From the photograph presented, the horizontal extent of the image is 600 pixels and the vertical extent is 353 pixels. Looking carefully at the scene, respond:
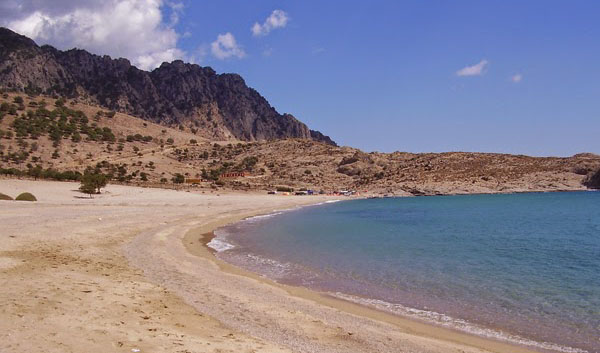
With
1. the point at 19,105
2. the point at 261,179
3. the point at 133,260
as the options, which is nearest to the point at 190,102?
the point at 19,105

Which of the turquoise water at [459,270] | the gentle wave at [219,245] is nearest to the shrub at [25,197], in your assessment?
the turquoise water at [459,270]

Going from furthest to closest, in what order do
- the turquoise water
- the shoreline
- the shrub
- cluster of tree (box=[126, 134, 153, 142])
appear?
cluster of tree (box=[126, 134, 153, 142]) → the shrub → the turquoise water → the shoreline

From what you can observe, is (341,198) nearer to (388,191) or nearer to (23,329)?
(388,191)

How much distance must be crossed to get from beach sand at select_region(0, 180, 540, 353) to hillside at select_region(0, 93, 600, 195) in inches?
2322

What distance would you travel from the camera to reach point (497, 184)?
92.6 meters

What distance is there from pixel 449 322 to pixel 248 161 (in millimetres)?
94768

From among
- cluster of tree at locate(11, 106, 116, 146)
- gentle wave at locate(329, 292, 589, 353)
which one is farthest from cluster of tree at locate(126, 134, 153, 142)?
gentle wave at locate(329, 292, 589, 353)

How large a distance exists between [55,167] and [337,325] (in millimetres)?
76102

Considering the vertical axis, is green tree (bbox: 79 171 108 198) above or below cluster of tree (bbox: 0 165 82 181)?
below

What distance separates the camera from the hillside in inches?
3253

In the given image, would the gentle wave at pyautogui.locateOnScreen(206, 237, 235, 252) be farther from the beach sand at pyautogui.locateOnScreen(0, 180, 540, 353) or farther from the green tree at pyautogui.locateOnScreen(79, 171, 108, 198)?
the green tree at pyautogui.locateOnScreen(79, 171, 108, 198)

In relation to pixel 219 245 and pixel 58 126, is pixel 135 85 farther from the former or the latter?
pixel 219 245

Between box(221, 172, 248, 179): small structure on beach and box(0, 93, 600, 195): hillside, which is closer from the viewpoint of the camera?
box(0, 93, 600, 195): hillside

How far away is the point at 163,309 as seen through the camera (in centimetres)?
1059
